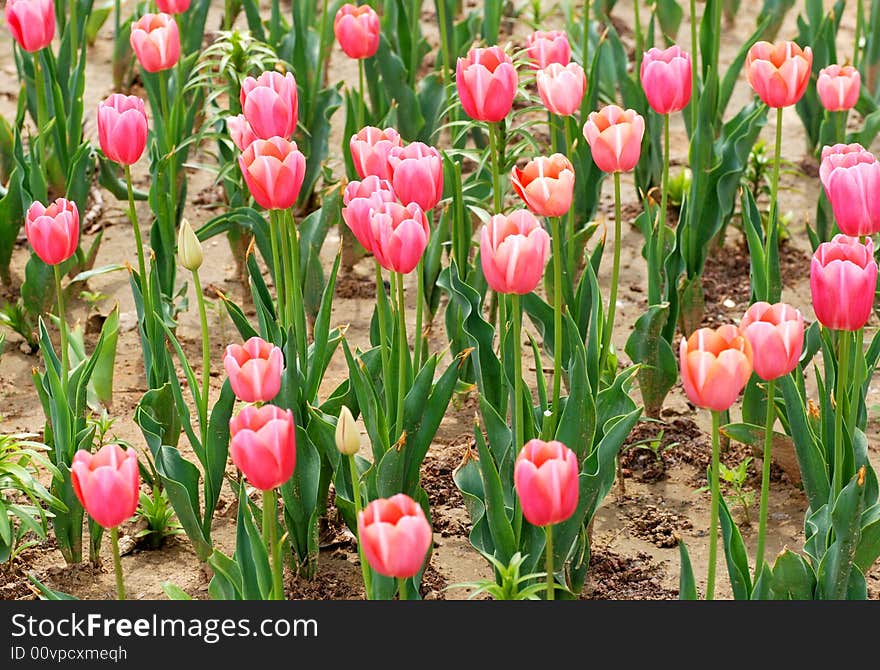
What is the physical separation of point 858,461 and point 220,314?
68.1 inches

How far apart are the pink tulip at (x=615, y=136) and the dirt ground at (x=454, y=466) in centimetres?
80

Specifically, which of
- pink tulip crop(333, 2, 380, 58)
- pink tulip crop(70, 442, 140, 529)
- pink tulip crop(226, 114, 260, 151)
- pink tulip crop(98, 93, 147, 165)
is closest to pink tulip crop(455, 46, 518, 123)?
pink tulip crop(226, 114, 260, 151)

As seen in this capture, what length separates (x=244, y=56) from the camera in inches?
144

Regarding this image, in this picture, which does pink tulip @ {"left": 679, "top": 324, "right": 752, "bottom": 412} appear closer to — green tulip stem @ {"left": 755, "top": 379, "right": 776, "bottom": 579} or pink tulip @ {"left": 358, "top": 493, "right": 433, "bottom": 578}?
green tulip stem @ {"left": 755, "top": 379, "right": 776, "bottom": 579}

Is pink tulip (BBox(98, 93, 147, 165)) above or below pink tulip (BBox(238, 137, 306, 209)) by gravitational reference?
above

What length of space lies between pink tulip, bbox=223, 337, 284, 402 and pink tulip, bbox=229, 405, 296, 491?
17cm

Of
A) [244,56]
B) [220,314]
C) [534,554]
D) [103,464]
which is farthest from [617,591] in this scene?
[244,56]

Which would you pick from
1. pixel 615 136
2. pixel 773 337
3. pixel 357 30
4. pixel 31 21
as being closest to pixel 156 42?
pixel 31 21

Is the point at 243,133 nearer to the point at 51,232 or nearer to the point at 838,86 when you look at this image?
the point at 51,232

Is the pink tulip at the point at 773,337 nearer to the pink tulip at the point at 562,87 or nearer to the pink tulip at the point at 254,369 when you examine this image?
the pink tulip at the point at 254,369

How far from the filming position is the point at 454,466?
313 centimetres

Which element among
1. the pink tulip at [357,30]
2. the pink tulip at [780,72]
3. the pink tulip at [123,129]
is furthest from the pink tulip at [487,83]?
the pink tulip at [357,30]

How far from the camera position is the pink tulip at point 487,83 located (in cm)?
260

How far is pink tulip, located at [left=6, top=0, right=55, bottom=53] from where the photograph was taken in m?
3.16
